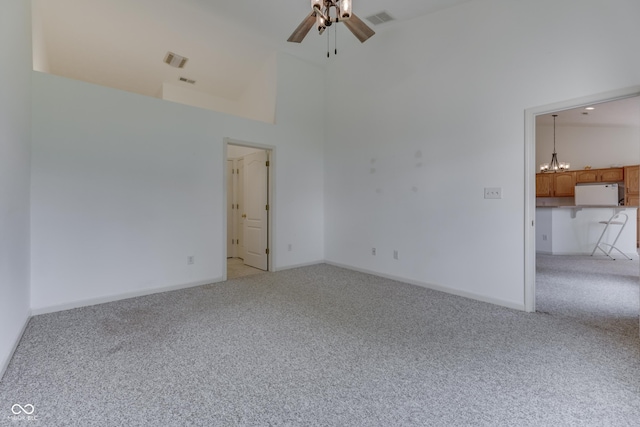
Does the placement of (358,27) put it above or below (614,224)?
above

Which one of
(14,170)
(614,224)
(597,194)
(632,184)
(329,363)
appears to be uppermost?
(632,184)

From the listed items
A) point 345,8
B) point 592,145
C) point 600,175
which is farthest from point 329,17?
point 592,145

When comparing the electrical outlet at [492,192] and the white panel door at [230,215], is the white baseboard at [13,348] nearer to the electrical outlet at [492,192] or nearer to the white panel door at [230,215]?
the white panel door at [230,215]

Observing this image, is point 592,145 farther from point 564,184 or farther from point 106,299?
point 106,299

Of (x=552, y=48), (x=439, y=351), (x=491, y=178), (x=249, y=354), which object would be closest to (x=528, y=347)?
(x=439, y=351)

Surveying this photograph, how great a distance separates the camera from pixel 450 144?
12.1ft

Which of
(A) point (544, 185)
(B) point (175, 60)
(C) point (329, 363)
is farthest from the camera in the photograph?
(A) point (544, 185)

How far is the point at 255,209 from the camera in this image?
5.26 m

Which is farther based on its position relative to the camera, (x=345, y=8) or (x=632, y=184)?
(x=632, y=184)

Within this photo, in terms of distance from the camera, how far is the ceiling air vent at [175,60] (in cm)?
459

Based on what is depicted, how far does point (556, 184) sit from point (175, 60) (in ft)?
34.3

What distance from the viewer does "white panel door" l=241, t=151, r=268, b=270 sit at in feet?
16.4

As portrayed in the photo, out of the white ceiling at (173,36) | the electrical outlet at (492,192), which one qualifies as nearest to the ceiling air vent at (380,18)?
the white ceiling at (173,36)

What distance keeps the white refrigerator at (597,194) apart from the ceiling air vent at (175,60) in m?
10.2
